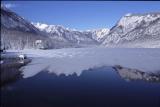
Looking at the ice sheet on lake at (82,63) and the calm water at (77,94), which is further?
the ice sheet on lake at (82,63)

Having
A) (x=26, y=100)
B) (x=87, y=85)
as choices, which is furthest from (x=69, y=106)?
(x=87, y=85)

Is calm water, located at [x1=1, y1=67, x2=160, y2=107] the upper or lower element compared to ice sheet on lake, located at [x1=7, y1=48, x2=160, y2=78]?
upper

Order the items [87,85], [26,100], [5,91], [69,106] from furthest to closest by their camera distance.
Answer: [87,85], [5,91], [26,100], [69,106]

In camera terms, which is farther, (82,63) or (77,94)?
(82,63)

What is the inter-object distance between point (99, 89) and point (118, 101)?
4.54m

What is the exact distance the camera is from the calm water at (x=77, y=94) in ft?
59.8

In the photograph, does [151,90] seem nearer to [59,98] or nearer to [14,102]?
[59,98]

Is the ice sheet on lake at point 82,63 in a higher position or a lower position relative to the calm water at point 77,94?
lower

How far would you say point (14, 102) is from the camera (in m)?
18.2

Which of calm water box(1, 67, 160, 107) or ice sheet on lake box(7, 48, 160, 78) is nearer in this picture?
calm water box(1, 67, 160, 107)

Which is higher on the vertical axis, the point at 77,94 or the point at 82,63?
the point at 77,94

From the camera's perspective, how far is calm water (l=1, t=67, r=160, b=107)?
18.2 metres

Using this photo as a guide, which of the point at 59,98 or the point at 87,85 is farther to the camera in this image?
the point at 87,85

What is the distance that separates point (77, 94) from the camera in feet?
69.0
